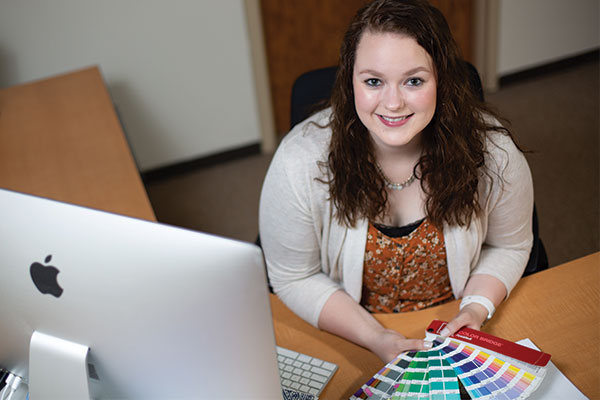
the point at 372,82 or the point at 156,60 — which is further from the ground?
the point at 372,82

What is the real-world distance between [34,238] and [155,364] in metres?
0.24

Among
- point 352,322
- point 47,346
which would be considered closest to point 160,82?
point 352,322

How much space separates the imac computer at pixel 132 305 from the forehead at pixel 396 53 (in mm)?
630

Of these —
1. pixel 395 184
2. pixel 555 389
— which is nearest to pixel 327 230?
pixel 395 184

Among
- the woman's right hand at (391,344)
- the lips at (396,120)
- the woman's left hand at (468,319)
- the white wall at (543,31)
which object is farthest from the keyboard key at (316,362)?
the white wall at (543,31)

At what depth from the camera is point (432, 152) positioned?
1.32 metres

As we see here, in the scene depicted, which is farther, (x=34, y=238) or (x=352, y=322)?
(x=352, y=322)

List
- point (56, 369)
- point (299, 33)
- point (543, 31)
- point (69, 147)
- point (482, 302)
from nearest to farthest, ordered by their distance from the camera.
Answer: point (56, 369), point (482, 302), point (69, 147), point (299, 33), point (543, 31)

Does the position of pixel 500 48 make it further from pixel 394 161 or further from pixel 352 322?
pixel 352 322

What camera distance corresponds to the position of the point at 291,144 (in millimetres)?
1358

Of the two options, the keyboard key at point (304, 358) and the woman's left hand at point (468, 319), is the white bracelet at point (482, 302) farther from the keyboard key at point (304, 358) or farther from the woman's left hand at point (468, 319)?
the keyboard key at point (304, 358)

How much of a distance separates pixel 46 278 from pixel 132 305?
0.13 metres

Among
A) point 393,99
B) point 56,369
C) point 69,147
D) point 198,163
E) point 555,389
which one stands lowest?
point 198,163

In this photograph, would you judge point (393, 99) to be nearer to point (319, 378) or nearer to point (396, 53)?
point (396, 53)
